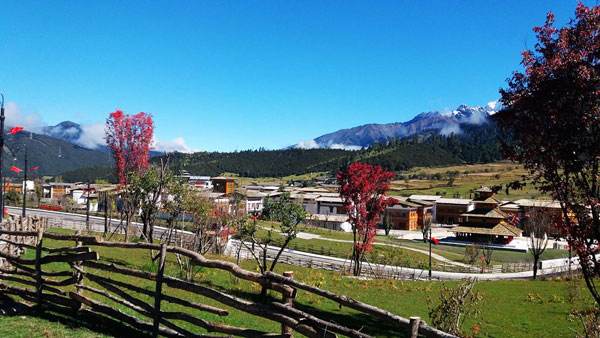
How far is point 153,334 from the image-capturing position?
821 cm

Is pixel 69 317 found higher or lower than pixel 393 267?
higher

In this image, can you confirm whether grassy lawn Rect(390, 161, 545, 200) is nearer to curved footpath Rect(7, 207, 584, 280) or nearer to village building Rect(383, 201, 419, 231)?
village building Rect(383, 201, 419, 231)

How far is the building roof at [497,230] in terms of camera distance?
210ft

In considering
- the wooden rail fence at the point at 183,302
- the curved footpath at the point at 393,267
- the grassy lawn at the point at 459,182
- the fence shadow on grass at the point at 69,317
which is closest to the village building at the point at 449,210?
the grassy lawn at the point at 459,182

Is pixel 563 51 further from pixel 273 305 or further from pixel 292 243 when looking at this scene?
pixel 292 243

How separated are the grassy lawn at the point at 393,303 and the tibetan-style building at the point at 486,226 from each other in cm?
4105

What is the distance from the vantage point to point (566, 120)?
28.8 feet

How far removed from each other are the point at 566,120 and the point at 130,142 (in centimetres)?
2586

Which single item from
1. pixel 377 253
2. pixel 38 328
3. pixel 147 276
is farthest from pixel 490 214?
pixel 38 328

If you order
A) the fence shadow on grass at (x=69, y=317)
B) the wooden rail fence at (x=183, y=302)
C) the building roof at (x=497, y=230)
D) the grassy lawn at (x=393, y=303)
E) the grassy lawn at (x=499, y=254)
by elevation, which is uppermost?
the wooden rail fence at (x=183, y=302)

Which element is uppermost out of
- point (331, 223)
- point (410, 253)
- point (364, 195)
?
point (364, 195)

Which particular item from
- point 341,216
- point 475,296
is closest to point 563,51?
point 475,296

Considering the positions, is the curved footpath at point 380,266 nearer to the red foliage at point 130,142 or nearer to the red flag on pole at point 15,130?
the red foliage at point 130,142

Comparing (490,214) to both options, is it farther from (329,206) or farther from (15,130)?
(15,130)
